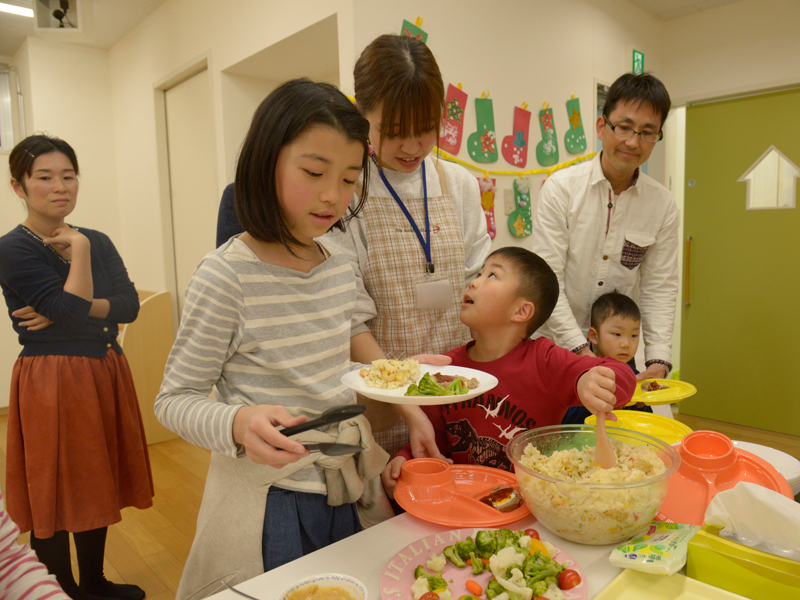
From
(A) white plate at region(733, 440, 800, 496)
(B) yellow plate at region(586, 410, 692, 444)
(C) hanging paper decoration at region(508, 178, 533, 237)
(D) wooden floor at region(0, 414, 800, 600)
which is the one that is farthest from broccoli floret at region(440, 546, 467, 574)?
(C) hanging paper decoration at region(508, 178, 533, 237)

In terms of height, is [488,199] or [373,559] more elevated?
[488,199]

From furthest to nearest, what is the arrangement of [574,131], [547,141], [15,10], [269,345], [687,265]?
1. [687,265]
2. [15,10]
3. [574,131]
4. [547,141]
5. [269,345]

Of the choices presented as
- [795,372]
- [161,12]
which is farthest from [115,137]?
[795,372]

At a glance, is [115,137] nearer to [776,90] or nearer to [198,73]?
[198,73]

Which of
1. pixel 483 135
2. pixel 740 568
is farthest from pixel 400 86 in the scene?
pixel 483 135

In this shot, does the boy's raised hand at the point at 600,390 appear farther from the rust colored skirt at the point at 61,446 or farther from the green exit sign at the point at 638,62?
the green exit sign at the point at 638,62

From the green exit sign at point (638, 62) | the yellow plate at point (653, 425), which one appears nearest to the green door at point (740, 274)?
the green exit sign at point (638, 62)

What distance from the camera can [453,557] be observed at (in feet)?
2.84

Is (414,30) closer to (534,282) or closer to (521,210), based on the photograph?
(521,210)

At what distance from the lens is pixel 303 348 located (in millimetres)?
1043

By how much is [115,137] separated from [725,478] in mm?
5583

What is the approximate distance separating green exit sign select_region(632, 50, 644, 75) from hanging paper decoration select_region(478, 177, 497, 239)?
6.29 feet

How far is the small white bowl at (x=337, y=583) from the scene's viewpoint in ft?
2.54

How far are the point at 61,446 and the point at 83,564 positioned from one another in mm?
491
